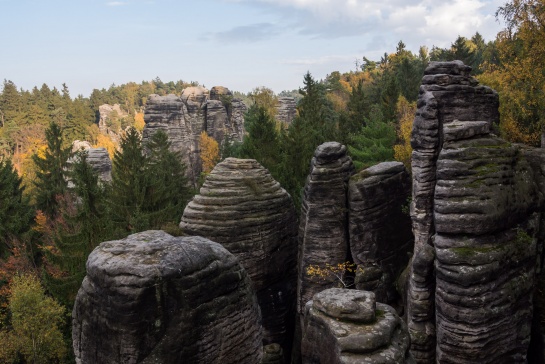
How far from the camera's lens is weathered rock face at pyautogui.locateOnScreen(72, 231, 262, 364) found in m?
7.83

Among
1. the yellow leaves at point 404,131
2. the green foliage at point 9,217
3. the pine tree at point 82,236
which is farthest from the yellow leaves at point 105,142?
the pine tree at point 82,236

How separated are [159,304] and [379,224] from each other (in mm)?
14787

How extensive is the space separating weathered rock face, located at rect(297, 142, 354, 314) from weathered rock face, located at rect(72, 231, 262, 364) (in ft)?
40.8

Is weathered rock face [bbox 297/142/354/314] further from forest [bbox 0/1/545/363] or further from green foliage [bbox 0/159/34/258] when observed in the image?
green foliage [bbox 0/159/34/258]

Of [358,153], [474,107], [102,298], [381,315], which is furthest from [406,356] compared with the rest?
[358,153]

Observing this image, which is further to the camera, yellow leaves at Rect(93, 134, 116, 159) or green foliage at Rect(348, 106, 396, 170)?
yellow leaves at Rect(93, 134, 116, 159)

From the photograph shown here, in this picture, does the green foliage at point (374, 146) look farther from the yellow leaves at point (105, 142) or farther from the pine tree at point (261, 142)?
the yellow leaves at point (105, 142)

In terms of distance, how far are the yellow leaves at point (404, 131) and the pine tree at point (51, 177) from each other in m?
33.2

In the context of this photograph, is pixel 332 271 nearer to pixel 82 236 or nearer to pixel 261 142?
pixel 82 236

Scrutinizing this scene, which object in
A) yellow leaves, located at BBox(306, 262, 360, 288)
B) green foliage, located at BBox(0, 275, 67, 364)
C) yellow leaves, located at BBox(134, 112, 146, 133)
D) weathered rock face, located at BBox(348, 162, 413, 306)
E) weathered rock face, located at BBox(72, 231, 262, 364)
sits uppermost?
yellow leaves, located at BBox(134, 112, 146, 133)

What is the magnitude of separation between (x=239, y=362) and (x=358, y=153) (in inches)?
892

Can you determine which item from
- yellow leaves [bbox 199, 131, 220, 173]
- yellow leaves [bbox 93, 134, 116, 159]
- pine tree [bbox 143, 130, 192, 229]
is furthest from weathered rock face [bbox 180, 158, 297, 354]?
yellow leaves [bbox 93, 134, 116, 159]

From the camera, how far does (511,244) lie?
47.4 ft

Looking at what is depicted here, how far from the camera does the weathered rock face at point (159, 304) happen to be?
7.83 meters
